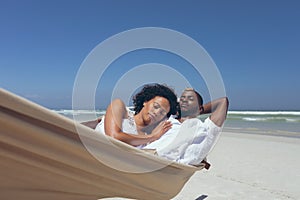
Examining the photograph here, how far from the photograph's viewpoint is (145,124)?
193 centimetres

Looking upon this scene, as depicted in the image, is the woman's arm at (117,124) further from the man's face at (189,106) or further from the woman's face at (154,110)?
the man's face at (189,106)

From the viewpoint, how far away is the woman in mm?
1747

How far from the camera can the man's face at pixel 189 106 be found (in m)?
2.02

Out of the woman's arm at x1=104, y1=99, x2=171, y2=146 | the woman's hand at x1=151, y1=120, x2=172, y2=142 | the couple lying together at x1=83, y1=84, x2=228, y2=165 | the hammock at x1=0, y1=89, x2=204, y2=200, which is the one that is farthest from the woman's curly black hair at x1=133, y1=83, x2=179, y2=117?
the hammock at x1=0, y1=89, x2=204, y2=200

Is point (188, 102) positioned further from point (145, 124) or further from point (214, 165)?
point (214, 165)

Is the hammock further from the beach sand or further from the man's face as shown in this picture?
the beach sand

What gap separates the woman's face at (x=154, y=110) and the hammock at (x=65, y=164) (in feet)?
1.16

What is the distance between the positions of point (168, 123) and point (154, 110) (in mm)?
120

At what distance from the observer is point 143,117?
75.3 inches

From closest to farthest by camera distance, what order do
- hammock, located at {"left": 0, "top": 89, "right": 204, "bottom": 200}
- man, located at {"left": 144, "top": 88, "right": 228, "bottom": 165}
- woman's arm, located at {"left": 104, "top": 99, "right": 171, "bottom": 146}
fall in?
hammock, located at {"left": 0, "top": 89, "right": 204, "bottom": 200}, woman's arm, located at {"left": 104, "top": 99, "right": 171, "bottom": 146}, man, located at {"left": 144, "top": 88, "right": 228, "bottom": 165}

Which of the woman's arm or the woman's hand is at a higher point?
the woman's arm

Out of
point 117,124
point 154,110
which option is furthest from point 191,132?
point 117,124

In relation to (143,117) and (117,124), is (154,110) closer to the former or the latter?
(143,117)

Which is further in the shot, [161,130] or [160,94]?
[160,94]
